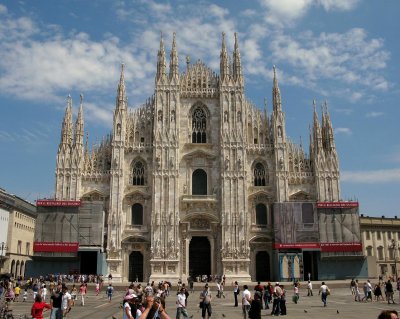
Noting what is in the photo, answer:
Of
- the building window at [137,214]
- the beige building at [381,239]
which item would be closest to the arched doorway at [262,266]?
the building window at [137,214]

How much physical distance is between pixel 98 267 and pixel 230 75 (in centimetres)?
2442

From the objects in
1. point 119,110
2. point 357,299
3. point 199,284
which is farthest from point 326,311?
point 119,110

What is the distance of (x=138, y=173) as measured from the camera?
168ft

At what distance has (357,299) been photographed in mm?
31312

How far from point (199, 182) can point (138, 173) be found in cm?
649

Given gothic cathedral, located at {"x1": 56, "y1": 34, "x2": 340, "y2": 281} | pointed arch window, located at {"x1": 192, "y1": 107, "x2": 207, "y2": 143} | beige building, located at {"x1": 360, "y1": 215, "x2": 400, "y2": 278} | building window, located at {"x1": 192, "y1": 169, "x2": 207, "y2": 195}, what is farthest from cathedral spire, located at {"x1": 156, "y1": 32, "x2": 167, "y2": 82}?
beige building, located at {"x1": 360, "y1": 215, "x2": 400, "y2": 278}

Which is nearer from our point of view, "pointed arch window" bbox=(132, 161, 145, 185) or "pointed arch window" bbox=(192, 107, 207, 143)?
"pointed arch window" bbox=(132, 161, 145, 185)

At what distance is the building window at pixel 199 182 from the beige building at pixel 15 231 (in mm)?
25395

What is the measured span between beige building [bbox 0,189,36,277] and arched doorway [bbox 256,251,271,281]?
29917 millimetres

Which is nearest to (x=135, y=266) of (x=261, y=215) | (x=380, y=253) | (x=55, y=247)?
(x=55, y=247)

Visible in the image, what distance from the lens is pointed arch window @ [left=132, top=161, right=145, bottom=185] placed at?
50.8 m

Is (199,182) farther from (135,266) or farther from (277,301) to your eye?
(277,301)

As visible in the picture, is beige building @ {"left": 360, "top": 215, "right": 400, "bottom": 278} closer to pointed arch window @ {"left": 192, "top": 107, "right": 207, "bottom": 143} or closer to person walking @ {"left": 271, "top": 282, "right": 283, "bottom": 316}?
pointed arch window @ {"left": 192, "top": 107, "right": 207, "bottom": 143}

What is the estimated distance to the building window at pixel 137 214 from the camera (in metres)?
49.9
